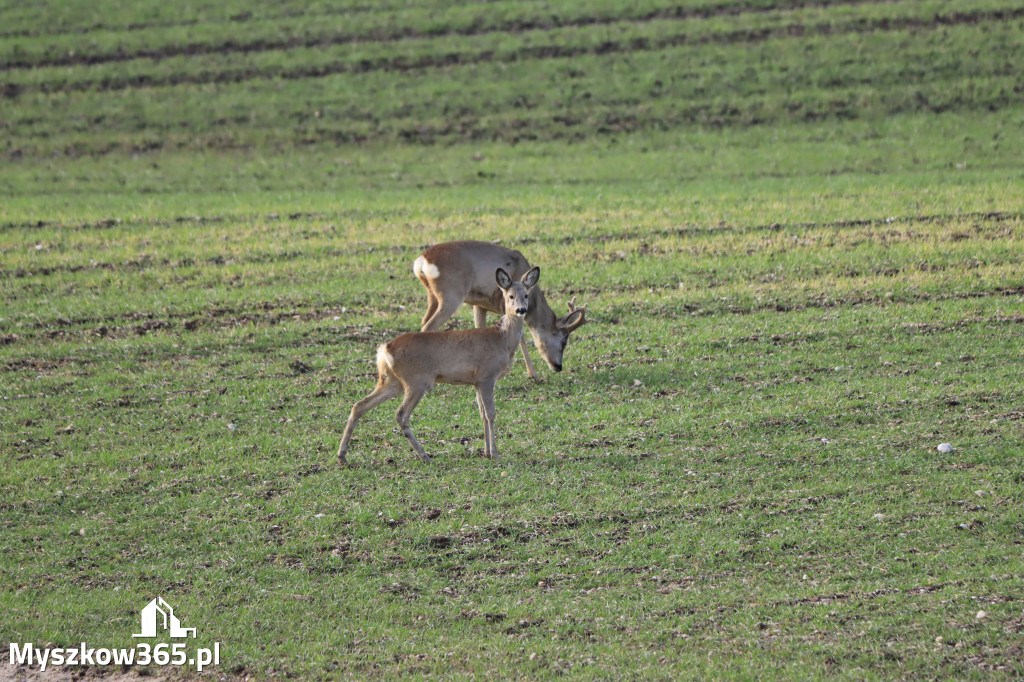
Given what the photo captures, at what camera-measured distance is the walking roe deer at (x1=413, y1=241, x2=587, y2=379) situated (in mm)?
13508

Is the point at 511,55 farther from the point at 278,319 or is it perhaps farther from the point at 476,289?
the point at 476,289

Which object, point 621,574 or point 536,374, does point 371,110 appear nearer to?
point 536,374

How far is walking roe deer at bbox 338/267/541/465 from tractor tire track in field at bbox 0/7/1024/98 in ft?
80.7

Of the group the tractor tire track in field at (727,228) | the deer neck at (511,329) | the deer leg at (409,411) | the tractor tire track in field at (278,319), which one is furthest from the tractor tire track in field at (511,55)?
the deer leg at (409,411)

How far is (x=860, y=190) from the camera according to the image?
2256 cm

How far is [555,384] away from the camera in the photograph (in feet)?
43.0

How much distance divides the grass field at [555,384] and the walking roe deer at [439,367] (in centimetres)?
44

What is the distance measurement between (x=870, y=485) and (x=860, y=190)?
46.2 ft

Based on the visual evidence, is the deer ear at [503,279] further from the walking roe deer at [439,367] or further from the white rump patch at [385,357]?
the white rump patch at [385,357]

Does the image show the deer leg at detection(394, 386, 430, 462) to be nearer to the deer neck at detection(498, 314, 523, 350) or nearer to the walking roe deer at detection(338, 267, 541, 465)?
the walking roe deer at detection(338, 267, 541, 465)

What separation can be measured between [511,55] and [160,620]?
2900cm

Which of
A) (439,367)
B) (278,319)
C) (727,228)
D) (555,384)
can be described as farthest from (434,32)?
(439,367)

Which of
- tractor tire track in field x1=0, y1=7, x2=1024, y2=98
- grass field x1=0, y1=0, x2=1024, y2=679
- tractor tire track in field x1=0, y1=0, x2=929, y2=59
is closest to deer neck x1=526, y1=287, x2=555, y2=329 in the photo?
grass field x1=0, y1=0, x2=1024, y2=679

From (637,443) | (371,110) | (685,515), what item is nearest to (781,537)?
(685,515)
